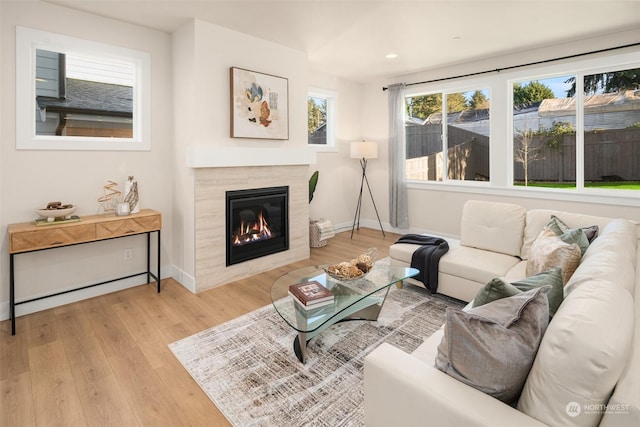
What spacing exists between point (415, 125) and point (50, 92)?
4886 millimetres

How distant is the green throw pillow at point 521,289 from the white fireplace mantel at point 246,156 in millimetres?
2781

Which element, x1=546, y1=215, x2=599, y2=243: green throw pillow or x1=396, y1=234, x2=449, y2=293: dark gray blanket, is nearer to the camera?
x1=546, y1=215, x2=599, y2=243: green throw pillow

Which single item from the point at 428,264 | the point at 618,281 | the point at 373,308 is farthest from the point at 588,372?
the point at 428,264

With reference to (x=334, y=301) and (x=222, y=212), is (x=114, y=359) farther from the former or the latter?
(x=222, y=212)

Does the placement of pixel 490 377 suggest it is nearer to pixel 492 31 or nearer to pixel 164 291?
pixel 164 291

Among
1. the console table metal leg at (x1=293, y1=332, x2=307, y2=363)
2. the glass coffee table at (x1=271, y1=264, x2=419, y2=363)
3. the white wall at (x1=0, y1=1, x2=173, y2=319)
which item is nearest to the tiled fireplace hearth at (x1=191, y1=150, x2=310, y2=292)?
the white wall at (x1=0, y1=1, x2=173, y2=319)

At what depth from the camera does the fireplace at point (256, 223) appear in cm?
373

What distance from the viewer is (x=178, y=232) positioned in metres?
3.74

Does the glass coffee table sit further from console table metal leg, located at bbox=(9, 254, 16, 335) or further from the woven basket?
the woven basket

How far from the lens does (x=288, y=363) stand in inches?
88.4

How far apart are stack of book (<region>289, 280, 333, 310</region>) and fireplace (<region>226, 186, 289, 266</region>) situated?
1635mm

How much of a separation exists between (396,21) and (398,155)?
2.55m

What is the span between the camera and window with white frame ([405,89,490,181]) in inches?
198

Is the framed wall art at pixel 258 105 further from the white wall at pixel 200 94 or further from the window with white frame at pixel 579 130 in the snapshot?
the window with white frame at pixel 579 130
